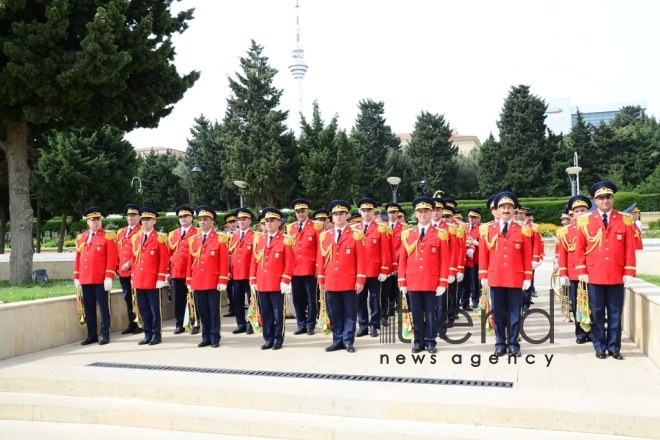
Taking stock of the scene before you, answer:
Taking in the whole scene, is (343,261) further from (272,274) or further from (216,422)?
(216,422)

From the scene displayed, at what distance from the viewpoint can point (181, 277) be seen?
31.6ft

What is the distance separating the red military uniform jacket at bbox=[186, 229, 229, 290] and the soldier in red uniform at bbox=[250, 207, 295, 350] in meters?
0.47

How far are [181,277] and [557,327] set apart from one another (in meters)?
6.01

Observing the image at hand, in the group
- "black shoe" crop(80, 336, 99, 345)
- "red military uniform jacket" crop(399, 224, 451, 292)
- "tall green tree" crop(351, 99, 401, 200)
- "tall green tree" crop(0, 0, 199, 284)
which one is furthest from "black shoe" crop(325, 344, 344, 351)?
"tall green tree" crop(351, 99, 401, 200)

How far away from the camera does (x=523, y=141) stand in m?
50.1

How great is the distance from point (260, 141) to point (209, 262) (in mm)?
32289

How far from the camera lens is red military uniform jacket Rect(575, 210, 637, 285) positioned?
6.84 meters

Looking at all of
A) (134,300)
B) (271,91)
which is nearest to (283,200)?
(271,91)

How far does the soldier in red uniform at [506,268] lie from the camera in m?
7.16

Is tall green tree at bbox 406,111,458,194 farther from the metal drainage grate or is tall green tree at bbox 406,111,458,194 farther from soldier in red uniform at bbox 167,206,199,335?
the metal drainage grate

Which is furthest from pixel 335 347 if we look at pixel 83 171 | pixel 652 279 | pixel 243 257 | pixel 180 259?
pixel 83 171

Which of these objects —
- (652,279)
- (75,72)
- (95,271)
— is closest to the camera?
(95,271)

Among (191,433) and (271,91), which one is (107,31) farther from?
(271,91)

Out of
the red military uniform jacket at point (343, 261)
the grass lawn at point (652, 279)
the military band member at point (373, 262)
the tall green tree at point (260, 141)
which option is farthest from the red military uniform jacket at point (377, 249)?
the tall green tree at point (260, 141)
